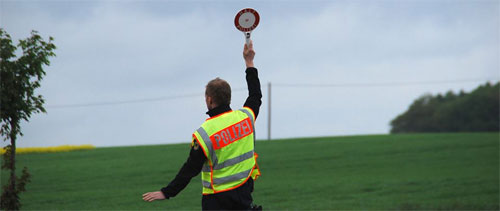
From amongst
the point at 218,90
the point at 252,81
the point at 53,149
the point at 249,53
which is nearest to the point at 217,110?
the point at 218,90

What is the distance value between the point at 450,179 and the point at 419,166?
372 centimetres

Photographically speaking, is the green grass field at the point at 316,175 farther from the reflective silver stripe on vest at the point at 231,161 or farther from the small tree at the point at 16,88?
the reflective silver stripe on vest at the point at 231,161

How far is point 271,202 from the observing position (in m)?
17.0

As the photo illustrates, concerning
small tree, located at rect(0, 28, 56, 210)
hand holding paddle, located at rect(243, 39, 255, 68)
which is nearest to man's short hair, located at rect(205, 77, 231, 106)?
hand holding paddle, located at rect(243, 39, 255, 68)

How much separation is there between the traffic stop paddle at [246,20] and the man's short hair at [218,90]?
856 millimetres

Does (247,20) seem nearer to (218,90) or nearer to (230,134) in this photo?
(218,90)

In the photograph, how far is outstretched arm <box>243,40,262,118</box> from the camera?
244 inches

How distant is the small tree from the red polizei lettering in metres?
7.33

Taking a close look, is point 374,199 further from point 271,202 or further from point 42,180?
point 42,180

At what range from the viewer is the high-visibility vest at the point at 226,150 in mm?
5586

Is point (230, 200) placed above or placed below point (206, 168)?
below

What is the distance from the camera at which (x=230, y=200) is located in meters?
5.71

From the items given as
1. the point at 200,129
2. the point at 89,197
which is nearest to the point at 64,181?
the point at 89,197

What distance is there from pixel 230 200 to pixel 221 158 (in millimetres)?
404
